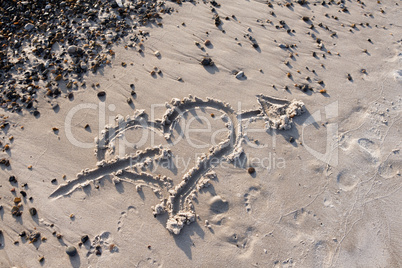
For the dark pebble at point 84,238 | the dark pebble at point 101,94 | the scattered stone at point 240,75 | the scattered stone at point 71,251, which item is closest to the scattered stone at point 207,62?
the scattered stone at point 240,75

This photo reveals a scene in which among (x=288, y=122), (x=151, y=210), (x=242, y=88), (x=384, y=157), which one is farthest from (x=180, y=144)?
(x=384, y=157)

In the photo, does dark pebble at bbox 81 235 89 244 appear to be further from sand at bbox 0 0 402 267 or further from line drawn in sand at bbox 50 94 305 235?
line drawn in sand at bbox 50 94 305 235

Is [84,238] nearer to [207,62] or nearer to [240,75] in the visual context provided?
[207,62]

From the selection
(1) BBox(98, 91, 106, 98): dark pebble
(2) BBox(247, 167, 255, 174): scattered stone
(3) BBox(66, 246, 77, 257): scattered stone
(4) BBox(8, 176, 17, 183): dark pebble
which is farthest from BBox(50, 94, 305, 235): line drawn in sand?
(3) BBox(66, 246, 77, 257): scattered stone

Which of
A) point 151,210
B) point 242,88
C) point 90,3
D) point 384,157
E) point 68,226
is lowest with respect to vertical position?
point 68,226

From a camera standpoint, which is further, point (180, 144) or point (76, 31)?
point (76, 31)

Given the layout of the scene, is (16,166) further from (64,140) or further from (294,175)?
(294,175)
